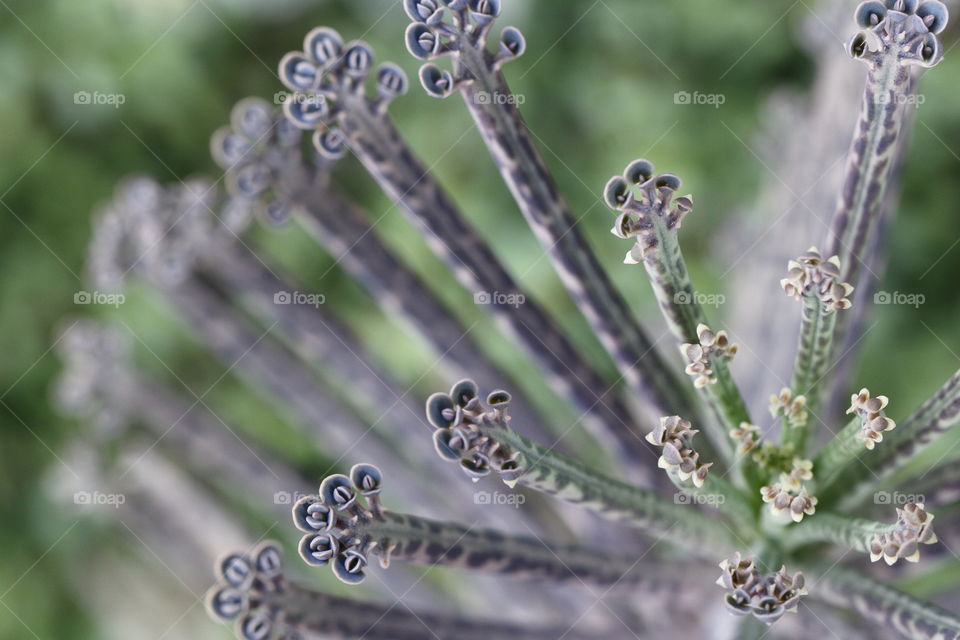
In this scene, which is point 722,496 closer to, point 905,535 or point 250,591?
point 905,535
